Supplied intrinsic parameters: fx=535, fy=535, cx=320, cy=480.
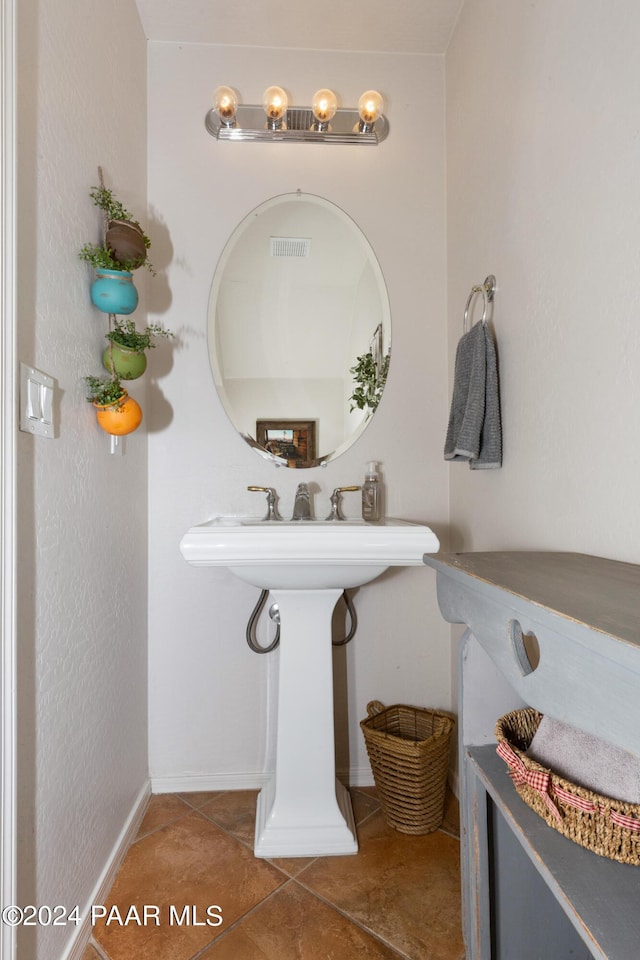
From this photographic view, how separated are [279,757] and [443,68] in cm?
236

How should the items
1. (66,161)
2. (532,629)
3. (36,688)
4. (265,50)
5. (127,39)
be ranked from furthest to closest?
(265,50), (127,39), (66,161), (36,688), (532,629)

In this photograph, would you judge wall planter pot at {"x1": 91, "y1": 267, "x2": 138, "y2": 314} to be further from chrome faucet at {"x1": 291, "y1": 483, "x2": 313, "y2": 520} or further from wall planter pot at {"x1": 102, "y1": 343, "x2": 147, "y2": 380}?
chrome faucet at {"x1": 291, "y1": 483, "x2": 313, "y2": 520}

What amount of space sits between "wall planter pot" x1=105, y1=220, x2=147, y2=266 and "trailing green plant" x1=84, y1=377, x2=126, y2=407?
0.33 m

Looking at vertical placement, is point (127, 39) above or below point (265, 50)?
below

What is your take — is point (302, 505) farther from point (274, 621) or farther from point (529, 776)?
point (529, 776)

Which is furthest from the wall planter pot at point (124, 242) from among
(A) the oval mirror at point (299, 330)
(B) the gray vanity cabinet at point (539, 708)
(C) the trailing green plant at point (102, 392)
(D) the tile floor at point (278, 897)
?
(D) the tile floor at point (278, 897)

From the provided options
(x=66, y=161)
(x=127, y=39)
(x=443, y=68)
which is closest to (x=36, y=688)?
(x=66, y=161)

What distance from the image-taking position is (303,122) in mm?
1832

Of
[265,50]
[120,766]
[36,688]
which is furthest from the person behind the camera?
[265,50]

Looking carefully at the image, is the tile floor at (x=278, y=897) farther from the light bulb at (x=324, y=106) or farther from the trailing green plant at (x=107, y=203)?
the light bulb at (x=324, y=106)

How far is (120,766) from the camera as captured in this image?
1515 mm

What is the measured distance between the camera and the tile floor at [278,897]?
46.5 inches

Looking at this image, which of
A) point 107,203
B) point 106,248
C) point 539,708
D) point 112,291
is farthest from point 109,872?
point 107,203

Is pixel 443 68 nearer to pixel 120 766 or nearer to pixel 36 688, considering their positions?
pixel 36 688
